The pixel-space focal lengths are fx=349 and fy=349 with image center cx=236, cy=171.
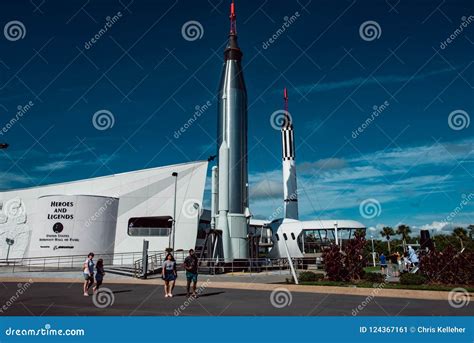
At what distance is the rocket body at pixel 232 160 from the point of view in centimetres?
2722

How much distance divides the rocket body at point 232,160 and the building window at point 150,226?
891 cm

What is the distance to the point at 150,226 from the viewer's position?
34.6 metres

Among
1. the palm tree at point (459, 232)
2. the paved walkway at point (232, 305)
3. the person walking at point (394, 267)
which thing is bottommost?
the paved walkway at point (232, 305)

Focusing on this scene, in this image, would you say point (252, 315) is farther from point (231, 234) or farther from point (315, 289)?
point (231, 234)

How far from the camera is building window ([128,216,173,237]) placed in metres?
34.2

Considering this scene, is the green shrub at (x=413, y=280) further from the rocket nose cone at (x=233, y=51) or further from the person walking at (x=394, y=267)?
the rocket nose cone at (x=233, y=51)

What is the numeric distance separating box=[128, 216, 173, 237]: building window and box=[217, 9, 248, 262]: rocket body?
8.91 metres

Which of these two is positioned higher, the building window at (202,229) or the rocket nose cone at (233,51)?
the rocket nose cone at (233,51)

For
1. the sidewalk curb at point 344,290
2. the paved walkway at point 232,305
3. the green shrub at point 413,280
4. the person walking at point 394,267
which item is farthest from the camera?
the person walking at point 394,267

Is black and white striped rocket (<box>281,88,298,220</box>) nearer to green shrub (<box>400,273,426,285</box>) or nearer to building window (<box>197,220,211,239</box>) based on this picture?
building window (<box>197,220,211,239</box>)

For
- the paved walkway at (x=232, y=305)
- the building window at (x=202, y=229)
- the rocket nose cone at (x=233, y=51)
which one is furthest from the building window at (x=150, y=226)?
the paved walkway at (x=232, y=305)


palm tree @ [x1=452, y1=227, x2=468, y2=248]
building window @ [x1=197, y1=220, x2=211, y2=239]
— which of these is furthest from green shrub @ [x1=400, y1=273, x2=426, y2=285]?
palm tree @ [x1=452, y1=227, x2=468, y2=248]

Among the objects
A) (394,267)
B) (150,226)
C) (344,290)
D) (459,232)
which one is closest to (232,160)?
(150,226)

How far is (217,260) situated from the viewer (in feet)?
80.4
